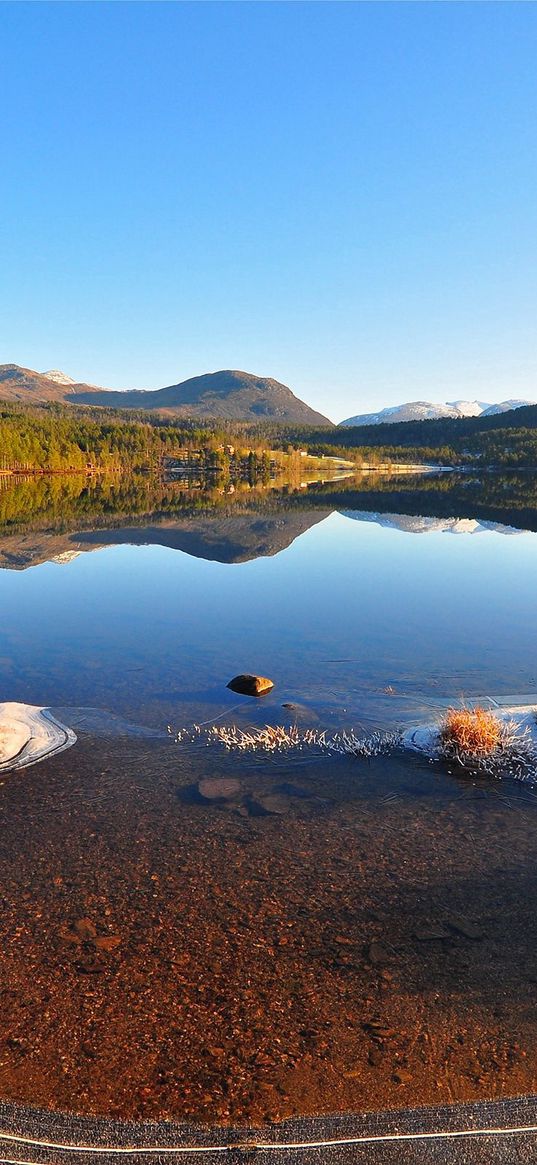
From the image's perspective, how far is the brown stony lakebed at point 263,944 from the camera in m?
7.03

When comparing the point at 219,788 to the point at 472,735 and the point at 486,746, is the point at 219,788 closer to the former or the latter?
the point at 472,735

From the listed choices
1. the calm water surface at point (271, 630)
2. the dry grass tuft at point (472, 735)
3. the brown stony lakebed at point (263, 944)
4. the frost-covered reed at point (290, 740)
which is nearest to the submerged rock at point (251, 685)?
the calm water surface at point (271, 630)

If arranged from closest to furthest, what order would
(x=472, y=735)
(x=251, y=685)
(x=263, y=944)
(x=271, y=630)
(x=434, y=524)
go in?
(x=263, y=944) < (x=472, y=735) < (x=251, y=685) < (x=271, y=630) < (x=434, y=524)

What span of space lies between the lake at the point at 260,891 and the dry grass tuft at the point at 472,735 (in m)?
0.79

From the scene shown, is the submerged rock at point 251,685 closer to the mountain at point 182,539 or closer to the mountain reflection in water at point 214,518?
the mountain at point 182,539

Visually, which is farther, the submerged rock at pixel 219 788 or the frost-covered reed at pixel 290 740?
the frost-covered reed at pixel 290 740

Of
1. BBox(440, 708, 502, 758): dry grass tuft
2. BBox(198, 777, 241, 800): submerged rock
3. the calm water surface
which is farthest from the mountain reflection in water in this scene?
BBox(440, 708, 502, 758): dry grass tuft

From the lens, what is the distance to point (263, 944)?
30.5ft

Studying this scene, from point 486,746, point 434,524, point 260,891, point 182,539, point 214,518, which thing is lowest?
point 260,891

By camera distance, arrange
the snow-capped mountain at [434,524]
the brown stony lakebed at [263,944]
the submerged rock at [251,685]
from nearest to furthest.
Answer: the brown stony lakebed at [263,944] < the submerged rock at [251,685] < the snow-capped mountain at [434,524]

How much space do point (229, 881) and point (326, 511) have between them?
88.0 metres

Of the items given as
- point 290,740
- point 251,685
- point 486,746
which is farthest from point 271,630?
point 486,746

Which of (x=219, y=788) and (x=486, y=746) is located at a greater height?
(x=486, y=746)

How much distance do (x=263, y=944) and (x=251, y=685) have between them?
12.1 metres
